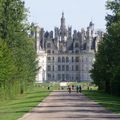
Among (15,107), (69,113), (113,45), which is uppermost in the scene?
(113,45)

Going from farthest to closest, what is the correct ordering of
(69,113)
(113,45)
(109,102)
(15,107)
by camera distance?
(113,45) < (109,102) < (15,107) < (69,113)

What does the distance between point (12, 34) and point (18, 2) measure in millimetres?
3888

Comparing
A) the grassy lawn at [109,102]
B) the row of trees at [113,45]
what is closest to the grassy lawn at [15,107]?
the grassy lawn at [109,102]

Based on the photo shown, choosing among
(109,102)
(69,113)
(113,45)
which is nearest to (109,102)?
(109,102)

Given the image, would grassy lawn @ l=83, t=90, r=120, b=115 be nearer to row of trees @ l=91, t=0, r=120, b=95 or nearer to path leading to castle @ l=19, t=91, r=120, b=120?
path leading to castle @ l=19, t=91, r=120, b=120

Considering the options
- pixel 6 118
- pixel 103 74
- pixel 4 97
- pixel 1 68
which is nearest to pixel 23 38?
pixel 4 97

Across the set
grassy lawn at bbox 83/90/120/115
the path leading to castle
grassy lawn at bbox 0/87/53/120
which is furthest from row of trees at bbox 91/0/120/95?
the path leading to castle

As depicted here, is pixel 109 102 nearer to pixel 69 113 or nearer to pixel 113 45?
pixel 113 45

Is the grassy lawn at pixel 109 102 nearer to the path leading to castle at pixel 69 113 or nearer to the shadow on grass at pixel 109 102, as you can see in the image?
the shadow on grass at pixel 109 102

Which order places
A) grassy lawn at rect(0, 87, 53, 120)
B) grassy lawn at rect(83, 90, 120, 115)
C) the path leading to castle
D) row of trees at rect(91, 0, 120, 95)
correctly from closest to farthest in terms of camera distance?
the path leading to castle < grassy lawn at rect(0, 87, 53, 120) < grassy lawn at rect(83, 90, 120, 115) < row of trees at rect(91, 0, 120, 95)

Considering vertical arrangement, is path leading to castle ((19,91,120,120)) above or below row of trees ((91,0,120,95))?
below

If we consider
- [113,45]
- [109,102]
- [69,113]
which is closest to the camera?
[69,113]

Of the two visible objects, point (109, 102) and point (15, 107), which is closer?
point (15, 107)

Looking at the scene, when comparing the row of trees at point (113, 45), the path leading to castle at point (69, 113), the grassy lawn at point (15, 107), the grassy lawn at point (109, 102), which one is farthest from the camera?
the row of trees at point (113, 45)
